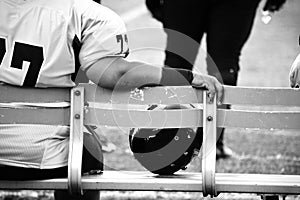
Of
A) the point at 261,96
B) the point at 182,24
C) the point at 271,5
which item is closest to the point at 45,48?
the point at 261,96

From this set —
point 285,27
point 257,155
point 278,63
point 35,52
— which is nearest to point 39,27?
point 35,52

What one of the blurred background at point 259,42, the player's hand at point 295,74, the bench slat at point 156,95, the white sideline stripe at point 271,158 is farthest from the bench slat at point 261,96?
the blurred background at point 259,42

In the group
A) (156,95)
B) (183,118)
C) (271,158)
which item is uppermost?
(156,95)

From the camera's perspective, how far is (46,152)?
164 inches

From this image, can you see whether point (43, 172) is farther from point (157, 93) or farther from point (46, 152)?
point (157, 93)

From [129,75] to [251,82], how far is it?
9.52m

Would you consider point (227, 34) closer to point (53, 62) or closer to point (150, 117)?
point (150, 117)

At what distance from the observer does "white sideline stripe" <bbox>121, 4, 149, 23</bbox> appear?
17.5 meters

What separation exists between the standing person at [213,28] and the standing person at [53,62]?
2.69 metres

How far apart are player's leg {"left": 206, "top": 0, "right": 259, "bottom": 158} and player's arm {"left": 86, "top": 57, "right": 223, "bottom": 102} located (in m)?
2.71

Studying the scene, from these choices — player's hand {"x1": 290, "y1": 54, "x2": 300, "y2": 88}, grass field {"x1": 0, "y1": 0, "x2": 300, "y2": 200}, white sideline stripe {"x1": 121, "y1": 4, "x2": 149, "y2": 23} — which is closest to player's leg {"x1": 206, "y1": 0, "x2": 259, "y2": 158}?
grass field {"x1": 0, "y1": 0, "x2": 300, "y2": 200}

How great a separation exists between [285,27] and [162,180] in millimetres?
14601

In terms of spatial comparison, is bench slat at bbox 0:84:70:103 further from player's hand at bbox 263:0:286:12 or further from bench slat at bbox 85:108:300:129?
player's hand at bbox 263:0:286:12

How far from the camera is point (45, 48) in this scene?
13.4 feet
